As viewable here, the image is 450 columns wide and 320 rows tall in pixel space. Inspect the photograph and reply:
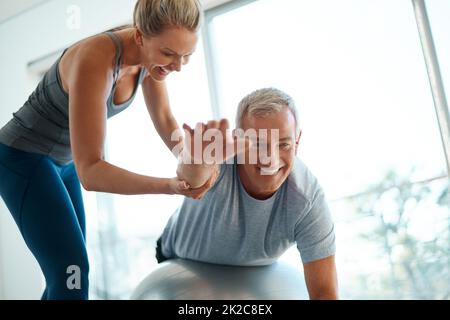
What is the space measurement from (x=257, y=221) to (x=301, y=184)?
0.13 m

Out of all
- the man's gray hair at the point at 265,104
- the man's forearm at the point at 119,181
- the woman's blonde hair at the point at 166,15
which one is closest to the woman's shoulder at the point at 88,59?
the woman's blonde hair at the point at 166,15

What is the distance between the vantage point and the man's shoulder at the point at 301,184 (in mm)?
1280

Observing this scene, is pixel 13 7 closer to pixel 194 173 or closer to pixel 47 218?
pixel 47 218

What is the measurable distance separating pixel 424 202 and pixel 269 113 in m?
1.27

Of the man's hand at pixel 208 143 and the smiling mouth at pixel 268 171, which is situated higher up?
the man's hand at pixel 208 143

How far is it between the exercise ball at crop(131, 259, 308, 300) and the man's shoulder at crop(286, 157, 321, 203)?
0.23m

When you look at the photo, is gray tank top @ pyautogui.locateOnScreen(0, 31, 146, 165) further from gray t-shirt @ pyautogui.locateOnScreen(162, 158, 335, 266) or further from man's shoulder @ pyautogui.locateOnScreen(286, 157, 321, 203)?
man's shoulder @ pyautogui.locateOnScreen(286, 157, 321, 203)

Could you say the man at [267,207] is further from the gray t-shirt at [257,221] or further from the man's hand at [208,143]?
the man's hand at [208,143]

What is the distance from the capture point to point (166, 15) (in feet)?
3.66

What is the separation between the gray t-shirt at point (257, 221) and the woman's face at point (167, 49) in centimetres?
27

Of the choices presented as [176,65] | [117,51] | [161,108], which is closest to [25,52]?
[161,108]

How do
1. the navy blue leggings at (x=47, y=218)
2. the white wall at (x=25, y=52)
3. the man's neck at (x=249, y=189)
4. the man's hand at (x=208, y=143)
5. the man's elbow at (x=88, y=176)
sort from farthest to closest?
the white wall at (x=25, y=52), the man's neck at (x=249, y=189), the navy blue leggings at (x=47, y=218), the man's elbow at (x=88, y=176), the man's hand at (x=208, y=143)
